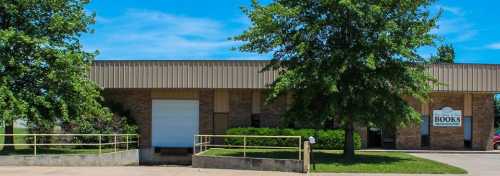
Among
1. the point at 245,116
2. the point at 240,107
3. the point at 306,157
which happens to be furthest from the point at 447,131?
the point at 306,157

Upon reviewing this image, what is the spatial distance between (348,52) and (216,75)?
11.8 meters

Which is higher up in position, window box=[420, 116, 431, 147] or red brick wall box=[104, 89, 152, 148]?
red brick wall box=[104, 89, 152, 148]

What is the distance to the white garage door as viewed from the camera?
35.3m

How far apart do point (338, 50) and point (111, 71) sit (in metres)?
14.7

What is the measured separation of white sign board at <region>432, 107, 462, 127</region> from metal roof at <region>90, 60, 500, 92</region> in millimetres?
1979

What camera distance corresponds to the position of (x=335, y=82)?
875 inches

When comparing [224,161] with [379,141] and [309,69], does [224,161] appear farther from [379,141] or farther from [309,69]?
[379,141]

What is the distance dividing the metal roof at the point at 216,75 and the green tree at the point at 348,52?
9.37 meters

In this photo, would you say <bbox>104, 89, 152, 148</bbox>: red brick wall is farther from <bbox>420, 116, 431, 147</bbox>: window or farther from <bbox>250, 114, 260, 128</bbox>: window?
<bbox>420, 116, 431, 147</bbox>: window

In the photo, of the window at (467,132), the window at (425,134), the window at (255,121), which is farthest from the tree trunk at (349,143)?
the window at (467,132)

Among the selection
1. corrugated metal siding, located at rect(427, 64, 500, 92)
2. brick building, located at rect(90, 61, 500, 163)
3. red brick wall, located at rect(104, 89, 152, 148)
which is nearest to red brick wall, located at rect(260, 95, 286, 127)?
brick building, located at rect(90, 61, 500, 163)

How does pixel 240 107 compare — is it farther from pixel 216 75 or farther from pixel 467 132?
pixel 467 132

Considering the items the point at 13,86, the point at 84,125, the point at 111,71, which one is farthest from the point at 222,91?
the point at 13,86

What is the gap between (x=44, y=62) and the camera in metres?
26.3
